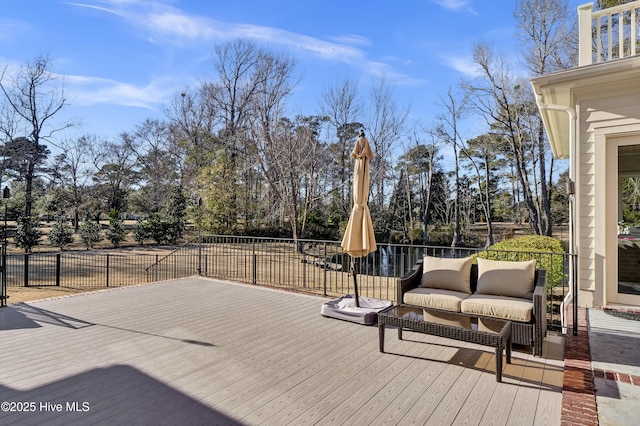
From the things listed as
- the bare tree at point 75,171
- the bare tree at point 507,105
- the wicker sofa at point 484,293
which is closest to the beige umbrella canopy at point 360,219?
the wicker sofa at point 484,293

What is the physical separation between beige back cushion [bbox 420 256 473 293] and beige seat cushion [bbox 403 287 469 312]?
0.08 m

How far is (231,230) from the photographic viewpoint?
19.6 meters

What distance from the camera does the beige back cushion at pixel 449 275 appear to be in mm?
4051

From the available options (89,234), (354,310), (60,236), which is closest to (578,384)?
(354,310)

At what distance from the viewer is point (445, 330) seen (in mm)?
2971

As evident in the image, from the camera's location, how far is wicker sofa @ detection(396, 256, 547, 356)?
3148mm

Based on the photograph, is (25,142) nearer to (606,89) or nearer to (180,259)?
(180,259)

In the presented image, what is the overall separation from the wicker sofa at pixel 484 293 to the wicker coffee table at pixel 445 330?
162mm

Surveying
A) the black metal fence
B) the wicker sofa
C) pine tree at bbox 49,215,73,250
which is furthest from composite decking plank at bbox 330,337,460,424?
pine tree at bbox 49,215,73,250

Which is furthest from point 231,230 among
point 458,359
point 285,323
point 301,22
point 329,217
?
point 458,359

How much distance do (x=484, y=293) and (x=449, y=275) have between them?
0.43 meters

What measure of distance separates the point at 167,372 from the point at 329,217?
58.9 ft

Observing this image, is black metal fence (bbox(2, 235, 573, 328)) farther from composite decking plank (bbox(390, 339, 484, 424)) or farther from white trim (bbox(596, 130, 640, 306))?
composite decking plank (bbox(390, 339, 484, 424))

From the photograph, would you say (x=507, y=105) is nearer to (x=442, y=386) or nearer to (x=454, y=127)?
(x=454, y=127)
